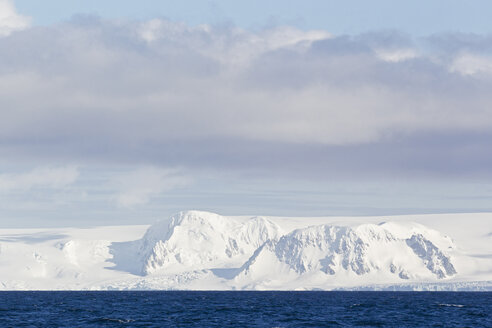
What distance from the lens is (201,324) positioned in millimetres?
168375

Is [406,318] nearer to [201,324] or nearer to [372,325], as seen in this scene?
[372,325]

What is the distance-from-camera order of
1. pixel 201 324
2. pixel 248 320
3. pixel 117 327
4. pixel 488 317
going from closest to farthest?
pixel 117 327 < pixel 201 324 < pixel 248 320 < pixel 488 317

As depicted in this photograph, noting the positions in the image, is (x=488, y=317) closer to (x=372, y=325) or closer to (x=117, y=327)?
(x=372, y=325)

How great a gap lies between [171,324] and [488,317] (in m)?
74.2

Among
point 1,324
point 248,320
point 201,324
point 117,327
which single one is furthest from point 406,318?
point 1,324

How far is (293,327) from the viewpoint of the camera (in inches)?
6358

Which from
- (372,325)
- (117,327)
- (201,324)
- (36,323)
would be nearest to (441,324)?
(372,325)

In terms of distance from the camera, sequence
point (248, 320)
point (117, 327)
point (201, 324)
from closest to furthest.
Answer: point (117, 327) < point (201, 324) < point (248, 320)

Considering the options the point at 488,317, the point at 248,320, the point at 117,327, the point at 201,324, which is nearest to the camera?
the point at 117,327

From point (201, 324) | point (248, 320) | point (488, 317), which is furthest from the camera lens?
point (488, 317)

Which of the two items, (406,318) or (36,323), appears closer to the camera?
(36,323)

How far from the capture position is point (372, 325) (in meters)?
166

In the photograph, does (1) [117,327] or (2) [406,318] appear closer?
(1) [117,327]

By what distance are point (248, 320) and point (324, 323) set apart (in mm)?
16922
